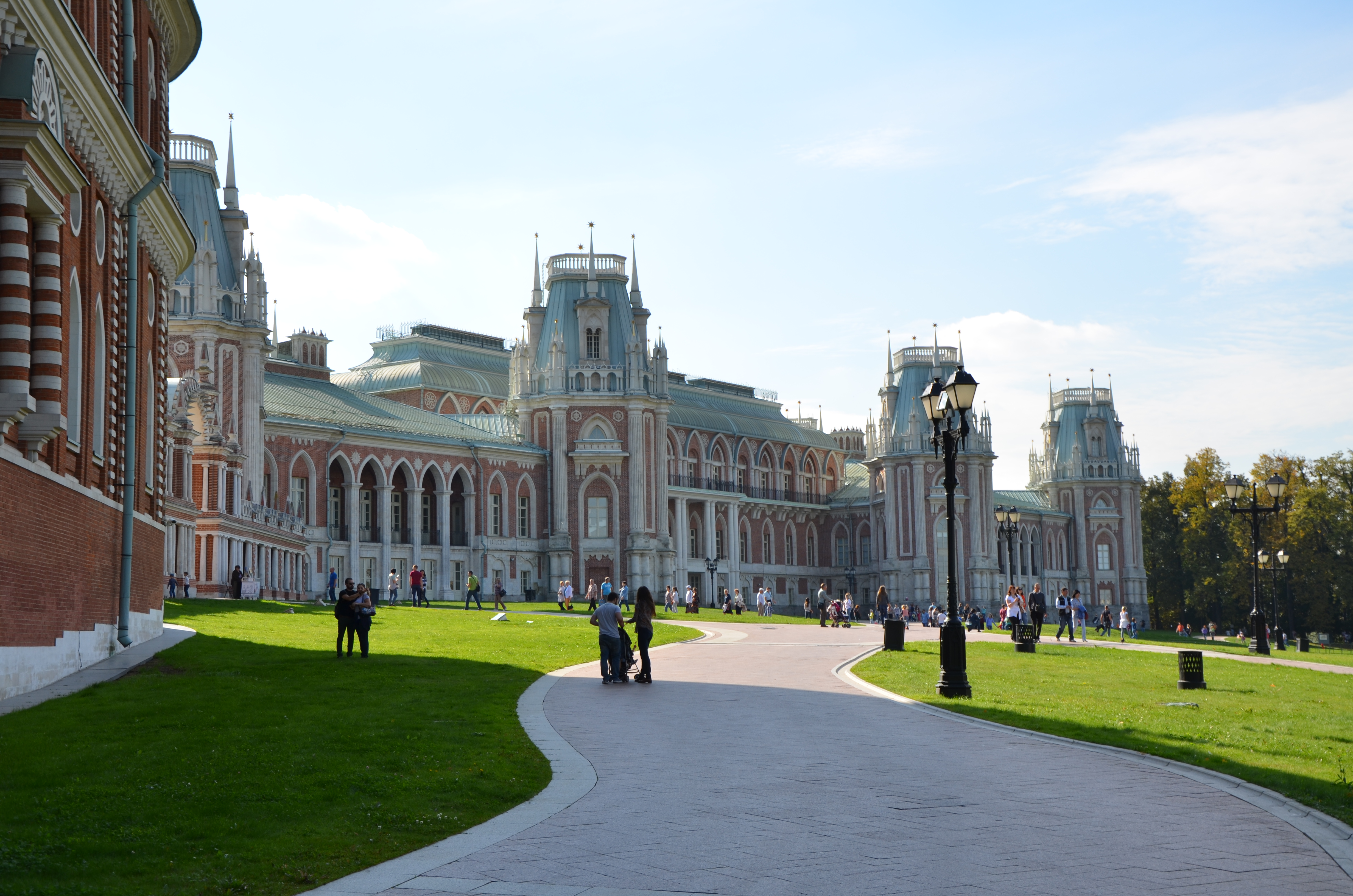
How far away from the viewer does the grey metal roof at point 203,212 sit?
55844 millimetres

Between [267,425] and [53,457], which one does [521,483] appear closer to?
[267,425]

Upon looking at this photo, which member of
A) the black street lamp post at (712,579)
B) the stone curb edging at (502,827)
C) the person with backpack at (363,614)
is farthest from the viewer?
the black street lamp post at (712,579)

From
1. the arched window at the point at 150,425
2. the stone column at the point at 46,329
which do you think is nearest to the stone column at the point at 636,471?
the arched window at the point at 150,425

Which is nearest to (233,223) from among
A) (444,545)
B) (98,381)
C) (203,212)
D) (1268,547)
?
(203,212)

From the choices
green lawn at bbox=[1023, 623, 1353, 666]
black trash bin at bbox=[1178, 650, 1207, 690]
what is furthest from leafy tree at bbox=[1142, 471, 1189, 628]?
black trash bin at bbox=[1178, 650, 1207, 690]

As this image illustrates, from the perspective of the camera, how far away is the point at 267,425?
64.4 meters

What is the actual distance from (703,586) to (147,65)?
64.8 m

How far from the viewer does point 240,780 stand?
11312 mm

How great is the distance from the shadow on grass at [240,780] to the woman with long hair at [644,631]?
3.60 meters

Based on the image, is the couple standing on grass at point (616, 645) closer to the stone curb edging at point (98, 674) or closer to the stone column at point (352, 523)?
the stone curb edging at point (98, 674)

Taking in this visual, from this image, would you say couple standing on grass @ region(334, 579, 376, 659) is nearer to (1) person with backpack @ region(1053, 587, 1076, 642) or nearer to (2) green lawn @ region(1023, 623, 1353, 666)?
(2) green lawn @ region(1023, 623, 1353, 666)

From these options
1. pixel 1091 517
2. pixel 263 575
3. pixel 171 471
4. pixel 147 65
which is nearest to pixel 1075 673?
pixel 147 65

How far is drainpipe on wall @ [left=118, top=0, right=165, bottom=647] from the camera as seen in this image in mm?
22469

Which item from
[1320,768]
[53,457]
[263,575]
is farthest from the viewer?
[263,575]
